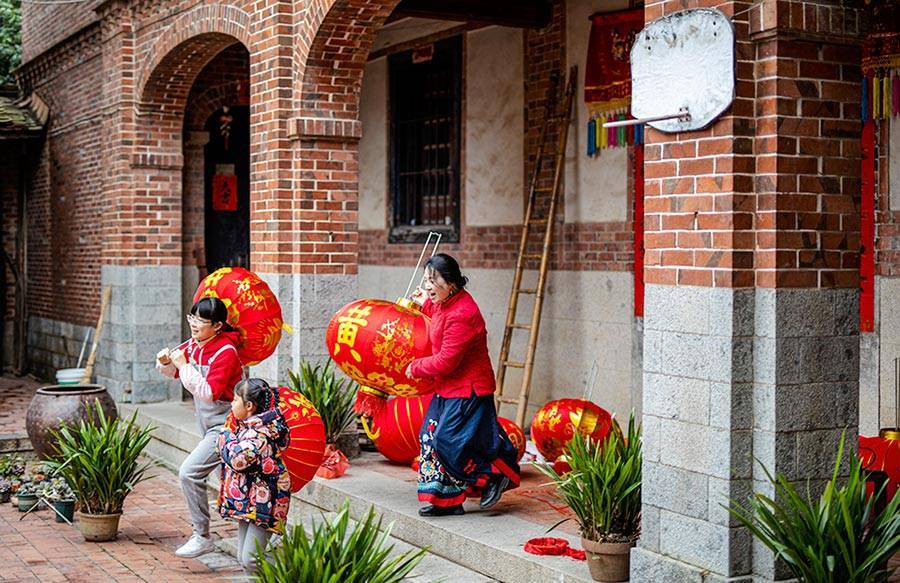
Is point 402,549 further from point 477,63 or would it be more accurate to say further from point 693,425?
point 477,63

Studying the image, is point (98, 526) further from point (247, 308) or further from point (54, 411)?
point (54, 411)

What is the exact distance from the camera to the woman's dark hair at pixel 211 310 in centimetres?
723

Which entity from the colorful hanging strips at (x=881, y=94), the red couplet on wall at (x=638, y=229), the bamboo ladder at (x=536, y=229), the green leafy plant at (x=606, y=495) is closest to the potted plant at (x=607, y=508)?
the green leafy plant at (x=606, y=495)

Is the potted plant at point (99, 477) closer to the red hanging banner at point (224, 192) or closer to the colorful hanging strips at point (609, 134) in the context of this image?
the colorful hanging strips at point (609, 134)

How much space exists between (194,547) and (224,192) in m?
7.07

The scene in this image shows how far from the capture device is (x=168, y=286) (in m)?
13.1

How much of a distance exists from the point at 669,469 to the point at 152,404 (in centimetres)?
841

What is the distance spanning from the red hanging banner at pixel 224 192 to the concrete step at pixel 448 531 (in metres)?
5.52

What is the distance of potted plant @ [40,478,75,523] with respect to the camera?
8.57 m

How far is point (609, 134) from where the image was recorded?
10.3m

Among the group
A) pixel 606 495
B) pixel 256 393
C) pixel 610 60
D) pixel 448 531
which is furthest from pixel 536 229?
pixel 606 495

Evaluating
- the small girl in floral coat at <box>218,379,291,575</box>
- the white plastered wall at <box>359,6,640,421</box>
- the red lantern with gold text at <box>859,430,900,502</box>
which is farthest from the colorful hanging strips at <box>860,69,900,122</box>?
the small girl in floral coat at <box>218,379,291,575</box>

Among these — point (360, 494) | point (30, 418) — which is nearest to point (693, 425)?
point (360, 494)

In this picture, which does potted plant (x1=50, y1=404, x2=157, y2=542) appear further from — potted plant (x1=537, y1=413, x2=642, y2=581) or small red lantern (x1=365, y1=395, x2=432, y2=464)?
potted plant (x1=537, y1=413, x2=642, y2=581)
